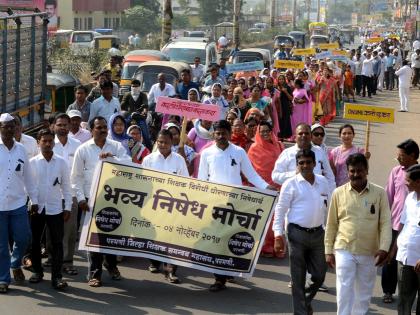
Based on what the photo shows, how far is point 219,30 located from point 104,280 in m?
54.7

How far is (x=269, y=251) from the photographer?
10.8 m

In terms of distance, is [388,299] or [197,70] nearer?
[388,299]

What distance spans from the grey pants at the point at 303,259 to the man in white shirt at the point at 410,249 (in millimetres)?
695

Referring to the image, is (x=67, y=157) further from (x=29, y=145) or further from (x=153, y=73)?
(x=153, y=73)

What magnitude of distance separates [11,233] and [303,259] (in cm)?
287

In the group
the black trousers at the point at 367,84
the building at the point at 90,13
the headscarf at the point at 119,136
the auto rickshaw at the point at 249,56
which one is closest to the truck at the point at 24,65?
the headscarf at the point at 119,136

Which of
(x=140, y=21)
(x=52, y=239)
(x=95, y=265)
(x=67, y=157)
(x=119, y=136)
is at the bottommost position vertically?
(x=140, y=21)

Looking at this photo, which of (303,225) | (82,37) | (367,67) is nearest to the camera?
(303,225)

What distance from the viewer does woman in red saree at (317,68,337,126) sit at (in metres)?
23.8

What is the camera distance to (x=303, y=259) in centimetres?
793

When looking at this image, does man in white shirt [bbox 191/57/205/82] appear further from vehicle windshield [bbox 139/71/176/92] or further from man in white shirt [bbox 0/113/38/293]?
man in white shirt [bbox 0/113/38/293]

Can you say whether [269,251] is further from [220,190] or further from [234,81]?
[234,81]

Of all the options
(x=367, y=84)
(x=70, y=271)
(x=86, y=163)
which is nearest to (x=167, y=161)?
(x=86, y=163)

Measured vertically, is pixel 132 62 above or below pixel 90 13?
above
